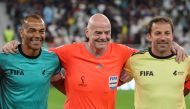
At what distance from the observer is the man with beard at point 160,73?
6.60 meters

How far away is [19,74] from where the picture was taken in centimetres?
666

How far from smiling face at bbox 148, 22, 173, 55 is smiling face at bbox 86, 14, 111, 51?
548 millimetres

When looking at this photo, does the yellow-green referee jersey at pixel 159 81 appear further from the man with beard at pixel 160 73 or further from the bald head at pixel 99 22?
the bald head at pixel 99 22

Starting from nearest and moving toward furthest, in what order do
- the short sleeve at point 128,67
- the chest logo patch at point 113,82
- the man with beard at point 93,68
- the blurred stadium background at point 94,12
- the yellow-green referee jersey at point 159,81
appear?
the yellow-green referee jersey at point 159,81 < the man with beard at point 93,68 < the chest logo patch at point 113,82 < the short sleeve at point 128,67 < the blurred stadium background at point 94,12

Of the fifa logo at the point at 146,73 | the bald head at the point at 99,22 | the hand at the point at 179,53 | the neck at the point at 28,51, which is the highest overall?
the bald head at the point at 99,22

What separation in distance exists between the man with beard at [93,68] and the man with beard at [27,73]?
0.19m

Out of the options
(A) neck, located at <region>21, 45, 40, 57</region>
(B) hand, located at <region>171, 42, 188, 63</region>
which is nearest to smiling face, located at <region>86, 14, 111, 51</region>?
(A) neck, located at <region>21, 45, 40, 57</region>

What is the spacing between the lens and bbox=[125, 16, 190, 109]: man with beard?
660 centimetres

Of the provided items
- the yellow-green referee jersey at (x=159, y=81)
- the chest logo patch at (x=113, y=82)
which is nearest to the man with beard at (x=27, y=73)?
the chest logo patch at (x=113, y=82)

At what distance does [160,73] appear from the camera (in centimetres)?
671

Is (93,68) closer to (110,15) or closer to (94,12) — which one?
(110,15)

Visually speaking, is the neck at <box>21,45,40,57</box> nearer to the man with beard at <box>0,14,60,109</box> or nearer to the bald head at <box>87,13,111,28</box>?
the man with beard at <box>0,14,60,109</box>

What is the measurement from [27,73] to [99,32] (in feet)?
3.28

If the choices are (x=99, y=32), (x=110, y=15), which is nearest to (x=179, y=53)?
(x=99, y=32)
